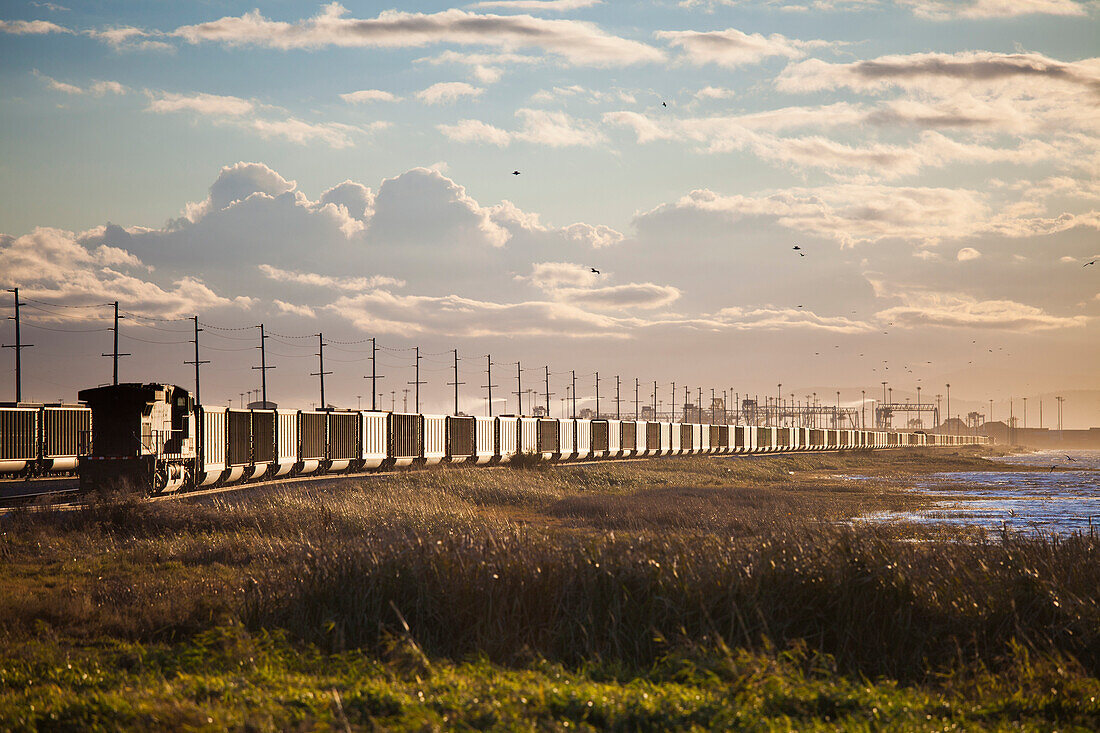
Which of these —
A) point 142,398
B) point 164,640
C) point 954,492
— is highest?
point 142,398

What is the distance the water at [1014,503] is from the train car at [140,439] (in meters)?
27.2

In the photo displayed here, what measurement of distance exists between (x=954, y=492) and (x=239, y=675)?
55.7 metres

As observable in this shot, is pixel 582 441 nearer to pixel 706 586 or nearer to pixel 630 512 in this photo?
pixel 630 512

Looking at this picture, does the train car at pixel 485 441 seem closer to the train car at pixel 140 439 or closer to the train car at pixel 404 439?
the train car at pixel 404 439

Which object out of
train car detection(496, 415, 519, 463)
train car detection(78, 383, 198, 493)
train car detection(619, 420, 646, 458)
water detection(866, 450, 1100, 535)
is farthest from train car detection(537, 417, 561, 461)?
train car detection(78, 383, 198, 493)

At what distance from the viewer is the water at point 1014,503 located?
36656 mm

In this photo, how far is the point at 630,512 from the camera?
34969 millimetres

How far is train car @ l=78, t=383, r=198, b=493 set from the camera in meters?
33.1

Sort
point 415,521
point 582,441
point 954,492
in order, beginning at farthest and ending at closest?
point 582,441 < point 954,492 < point 415,521

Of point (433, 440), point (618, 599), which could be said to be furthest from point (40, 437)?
point (618, 599)

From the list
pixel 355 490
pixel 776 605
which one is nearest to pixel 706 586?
pixel 776 605

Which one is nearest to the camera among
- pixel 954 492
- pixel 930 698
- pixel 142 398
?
pixel 930 698

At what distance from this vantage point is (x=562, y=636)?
1310 cm

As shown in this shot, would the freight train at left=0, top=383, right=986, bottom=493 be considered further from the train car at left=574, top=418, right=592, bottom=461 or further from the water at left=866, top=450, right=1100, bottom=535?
the water at left=866, top=450, right=1100, bottom=535
